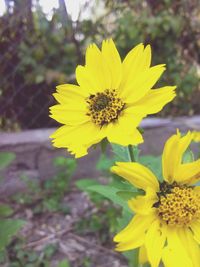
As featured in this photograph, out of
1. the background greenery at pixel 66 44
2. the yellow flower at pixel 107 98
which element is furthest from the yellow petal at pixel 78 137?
the background greenery at pixel 66 44

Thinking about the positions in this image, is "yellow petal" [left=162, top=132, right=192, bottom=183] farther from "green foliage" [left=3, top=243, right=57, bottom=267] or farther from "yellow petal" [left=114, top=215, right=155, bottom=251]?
"green foliage" [left=3, top=243, right=57, bottom=267]

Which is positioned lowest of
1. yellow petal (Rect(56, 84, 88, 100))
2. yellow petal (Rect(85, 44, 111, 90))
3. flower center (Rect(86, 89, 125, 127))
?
flower center (Rect(86, 89, 125, 127))

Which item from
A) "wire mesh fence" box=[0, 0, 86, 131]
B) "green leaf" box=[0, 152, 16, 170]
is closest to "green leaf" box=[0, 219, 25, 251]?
"green leaf" box=[0, 152, 16, 170]

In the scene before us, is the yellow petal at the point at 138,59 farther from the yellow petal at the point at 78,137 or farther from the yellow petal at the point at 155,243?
the yellow petal at the point at 155,243

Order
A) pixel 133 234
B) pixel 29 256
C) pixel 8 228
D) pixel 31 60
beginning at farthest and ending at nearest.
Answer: pixel 31 60
pixel 29 256
pixel 8 228
pixel 133 234

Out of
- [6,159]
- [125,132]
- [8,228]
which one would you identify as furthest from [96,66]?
[6,159]

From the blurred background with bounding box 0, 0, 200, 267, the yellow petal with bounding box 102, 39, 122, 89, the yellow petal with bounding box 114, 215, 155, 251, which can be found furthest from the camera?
the blurred background with bounding box 0, 0, 200, 267

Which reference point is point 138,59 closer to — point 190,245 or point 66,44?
point 190,245
